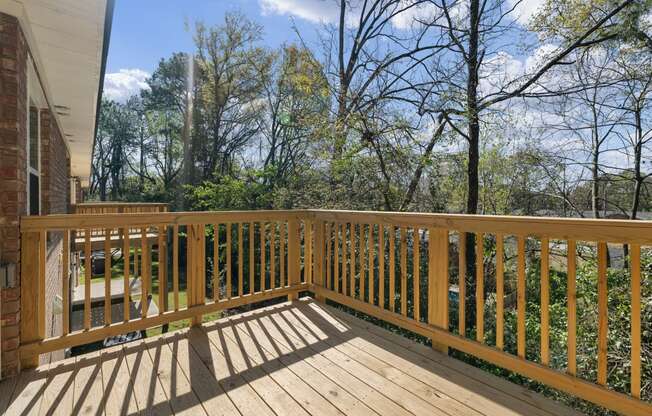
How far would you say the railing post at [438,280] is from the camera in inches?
101

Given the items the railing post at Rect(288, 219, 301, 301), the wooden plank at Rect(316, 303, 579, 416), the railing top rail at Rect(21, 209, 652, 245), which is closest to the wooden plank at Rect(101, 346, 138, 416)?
the railing top rail at Rect(21, 209, 652, 245)

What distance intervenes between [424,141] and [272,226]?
4450mm

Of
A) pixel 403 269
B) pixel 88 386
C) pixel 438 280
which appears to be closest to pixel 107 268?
pixel 88 386

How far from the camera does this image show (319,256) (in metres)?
3.82

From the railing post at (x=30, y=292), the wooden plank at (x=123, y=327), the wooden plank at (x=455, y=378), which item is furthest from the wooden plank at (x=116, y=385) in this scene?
the wooden plank at (x=455, y=378)

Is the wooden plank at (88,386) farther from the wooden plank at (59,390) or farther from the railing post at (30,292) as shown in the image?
the railing post at (30,292)

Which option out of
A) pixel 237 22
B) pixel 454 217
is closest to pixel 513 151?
pixel 454 217

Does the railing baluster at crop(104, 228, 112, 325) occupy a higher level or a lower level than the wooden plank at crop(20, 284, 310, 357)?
higher

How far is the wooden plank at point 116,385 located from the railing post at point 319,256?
6.25 ft

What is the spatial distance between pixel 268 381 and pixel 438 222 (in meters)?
1.59

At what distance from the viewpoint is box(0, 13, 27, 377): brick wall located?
2.21 metres

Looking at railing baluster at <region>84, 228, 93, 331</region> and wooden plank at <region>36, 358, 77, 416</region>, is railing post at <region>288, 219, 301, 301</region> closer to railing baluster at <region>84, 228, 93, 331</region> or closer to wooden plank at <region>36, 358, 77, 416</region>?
railing baluster at <region>84, 228, 93, 331</region>

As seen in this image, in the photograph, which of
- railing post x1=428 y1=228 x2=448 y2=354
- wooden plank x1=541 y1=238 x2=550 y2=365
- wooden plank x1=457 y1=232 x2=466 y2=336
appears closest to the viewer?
Result: wooden plank x1=541 y1=238 x2=550 y2=365

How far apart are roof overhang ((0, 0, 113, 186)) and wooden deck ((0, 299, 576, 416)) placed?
242 cm
